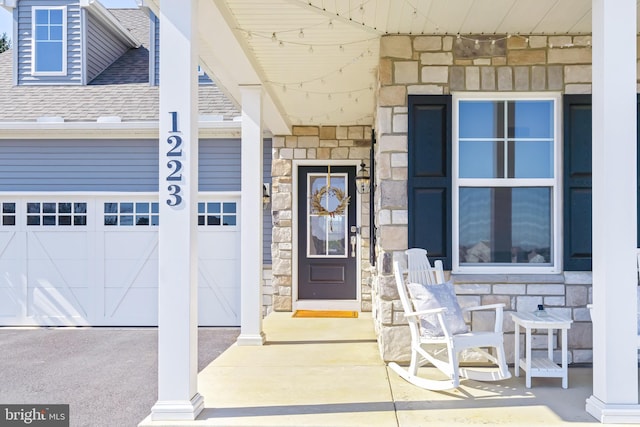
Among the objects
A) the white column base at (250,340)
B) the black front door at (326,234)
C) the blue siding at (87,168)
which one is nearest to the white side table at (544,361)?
the white column base at (250,340)

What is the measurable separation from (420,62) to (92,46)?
6.65 m

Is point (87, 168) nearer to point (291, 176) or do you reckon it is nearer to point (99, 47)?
point (99, 47)

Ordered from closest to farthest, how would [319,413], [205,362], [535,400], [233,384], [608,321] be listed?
[608,321] < [319,413] < [535,400] < [233,384] < [205,362]

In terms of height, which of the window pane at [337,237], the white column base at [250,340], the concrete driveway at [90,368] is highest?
the window pane at [337,237]

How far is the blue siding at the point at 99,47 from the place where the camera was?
8.84 meters

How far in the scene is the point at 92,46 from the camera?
349 inches

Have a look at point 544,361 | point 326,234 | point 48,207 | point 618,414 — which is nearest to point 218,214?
point 326,234

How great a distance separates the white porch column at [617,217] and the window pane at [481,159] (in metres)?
1.47

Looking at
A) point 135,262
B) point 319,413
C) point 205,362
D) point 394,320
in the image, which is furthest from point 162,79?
point 135,262

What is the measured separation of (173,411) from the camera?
3.00 m

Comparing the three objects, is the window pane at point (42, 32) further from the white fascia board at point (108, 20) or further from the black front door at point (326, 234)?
the black front door at point (326, 234)

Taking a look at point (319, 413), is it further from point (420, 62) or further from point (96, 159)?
point (96, 159)

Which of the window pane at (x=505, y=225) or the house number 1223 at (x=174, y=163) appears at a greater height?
the house number 1223 at (x=174, y=163)

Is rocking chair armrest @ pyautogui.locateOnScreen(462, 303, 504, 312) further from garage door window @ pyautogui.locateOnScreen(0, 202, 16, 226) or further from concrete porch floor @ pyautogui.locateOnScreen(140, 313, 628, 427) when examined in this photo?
garage door window @ pyautogui.locateOnScreen(0, 202, 16, 226)
